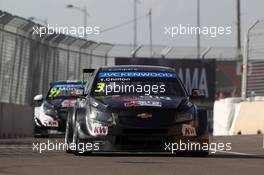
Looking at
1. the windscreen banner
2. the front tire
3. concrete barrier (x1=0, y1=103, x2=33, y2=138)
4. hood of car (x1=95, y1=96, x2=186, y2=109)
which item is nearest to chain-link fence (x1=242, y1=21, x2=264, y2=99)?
concrete barrier (x1=0, y1=103, x2=33, y2=138)

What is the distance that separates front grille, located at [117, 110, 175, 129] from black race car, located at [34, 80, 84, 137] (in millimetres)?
10810

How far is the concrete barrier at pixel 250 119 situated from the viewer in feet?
82.6

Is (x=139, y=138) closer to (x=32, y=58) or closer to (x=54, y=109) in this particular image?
(x=54, y=109)

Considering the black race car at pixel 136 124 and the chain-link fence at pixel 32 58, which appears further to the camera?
the chain-link fence at pixel 32 58

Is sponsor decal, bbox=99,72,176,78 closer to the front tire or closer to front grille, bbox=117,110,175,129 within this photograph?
the front tire

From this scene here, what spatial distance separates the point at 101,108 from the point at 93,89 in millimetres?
1107

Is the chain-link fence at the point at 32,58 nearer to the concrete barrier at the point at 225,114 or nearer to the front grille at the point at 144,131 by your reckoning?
the concrete barrier at the point at 225,114

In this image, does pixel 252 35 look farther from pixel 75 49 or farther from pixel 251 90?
pixel 75 49

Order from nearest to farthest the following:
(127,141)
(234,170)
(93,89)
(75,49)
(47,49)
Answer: (234,170) < (127,141) < (93,89) < (47,49) < (75,49)

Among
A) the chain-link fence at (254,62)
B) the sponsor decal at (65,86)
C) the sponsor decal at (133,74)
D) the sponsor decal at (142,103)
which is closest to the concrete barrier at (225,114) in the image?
the chain-link fence at (254,62)

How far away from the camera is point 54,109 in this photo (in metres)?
24.2

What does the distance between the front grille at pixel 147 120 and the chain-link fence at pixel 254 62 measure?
1431cm

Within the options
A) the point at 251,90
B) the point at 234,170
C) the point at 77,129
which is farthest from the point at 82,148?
the point at 251,90

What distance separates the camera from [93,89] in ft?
45.7
